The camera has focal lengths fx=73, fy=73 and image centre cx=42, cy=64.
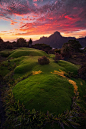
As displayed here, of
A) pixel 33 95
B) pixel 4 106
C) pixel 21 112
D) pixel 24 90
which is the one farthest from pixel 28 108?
pixel 4 106

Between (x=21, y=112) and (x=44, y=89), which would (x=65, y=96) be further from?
(x=21, y=112)

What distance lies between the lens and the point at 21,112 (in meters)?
4.86

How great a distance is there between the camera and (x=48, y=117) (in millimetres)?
4340

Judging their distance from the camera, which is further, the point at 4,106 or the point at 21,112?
the point at 4,106

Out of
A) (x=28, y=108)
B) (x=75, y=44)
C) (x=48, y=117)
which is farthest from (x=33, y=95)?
(x=75, y=44)

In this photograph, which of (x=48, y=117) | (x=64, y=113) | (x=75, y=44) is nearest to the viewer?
(x=48, y=117)

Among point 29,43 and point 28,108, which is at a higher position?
point 29,43

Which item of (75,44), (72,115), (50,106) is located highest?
(75,44)

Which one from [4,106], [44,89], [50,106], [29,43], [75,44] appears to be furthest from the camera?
[29,43]

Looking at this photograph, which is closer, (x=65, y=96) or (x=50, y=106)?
(x=50, y=106)

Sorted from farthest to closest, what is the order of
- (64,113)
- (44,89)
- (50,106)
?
(44,89) < (50,106) < (64,113)

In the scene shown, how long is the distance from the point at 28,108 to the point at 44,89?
6.67 feet

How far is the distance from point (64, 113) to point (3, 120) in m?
3.99

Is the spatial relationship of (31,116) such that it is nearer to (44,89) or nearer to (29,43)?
(44,89)
